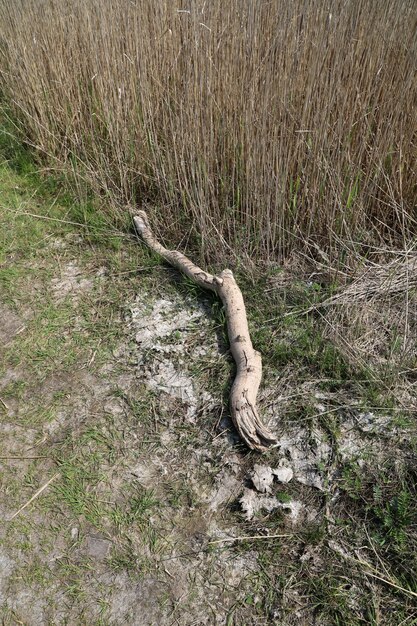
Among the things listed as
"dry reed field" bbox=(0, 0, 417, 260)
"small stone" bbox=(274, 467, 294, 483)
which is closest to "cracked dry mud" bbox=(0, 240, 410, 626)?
"small stone" bbox=(274, 467, 294, 483)

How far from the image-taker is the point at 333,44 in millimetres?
2582

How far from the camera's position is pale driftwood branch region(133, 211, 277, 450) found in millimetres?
1900

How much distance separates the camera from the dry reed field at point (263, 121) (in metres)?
2.46

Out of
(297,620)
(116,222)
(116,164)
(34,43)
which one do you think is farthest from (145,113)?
(297,620)

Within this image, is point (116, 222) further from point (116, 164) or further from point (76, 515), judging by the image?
point (76, 515)

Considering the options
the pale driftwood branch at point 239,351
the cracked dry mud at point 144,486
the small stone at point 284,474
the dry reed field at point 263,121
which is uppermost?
the dry reed field at point 263,121

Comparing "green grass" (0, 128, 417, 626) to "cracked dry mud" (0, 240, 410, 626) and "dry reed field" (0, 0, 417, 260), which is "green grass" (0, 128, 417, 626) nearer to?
"cracked dry mud" (0, 240, 410, 626)

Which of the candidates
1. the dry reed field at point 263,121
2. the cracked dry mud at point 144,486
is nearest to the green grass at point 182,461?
the cracked dry mud at point 144,486

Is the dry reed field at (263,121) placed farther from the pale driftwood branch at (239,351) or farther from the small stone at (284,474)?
Result: the small stone at (284,474)

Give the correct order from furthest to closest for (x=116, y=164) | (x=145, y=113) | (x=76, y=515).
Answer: (x=116, y=164), (x=145, y=113), (x=76, y=515)

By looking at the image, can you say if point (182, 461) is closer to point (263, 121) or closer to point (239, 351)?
point (239, 351)

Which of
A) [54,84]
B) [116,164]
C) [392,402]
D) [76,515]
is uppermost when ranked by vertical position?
[54,84]

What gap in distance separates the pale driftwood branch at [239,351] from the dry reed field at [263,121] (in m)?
0.17

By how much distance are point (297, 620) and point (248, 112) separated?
2010mm
